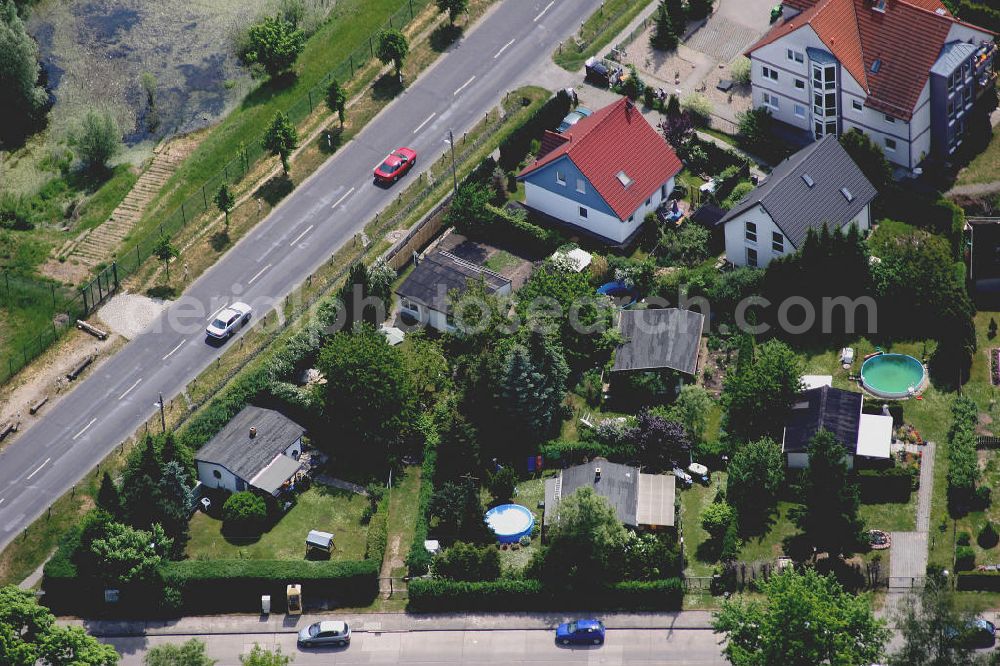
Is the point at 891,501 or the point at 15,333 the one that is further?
the point at 15,333

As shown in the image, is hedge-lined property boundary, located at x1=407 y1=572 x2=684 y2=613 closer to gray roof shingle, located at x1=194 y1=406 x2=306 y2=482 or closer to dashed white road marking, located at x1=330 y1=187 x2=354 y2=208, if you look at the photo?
gray roof shingle, located at x1=194 y1=406 x2=306 y2=482

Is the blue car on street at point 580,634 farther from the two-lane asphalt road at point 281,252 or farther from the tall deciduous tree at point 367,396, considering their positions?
the two-lane asphalt road at point 281,252

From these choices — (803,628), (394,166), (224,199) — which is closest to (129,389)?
(224,199)

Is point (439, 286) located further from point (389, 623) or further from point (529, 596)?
point (389, 623)

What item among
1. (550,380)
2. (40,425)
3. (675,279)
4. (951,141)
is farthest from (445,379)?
(951,141)

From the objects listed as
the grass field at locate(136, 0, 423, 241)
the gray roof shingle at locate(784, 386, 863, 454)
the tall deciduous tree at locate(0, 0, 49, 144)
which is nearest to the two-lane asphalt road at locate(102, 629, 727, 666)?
the gray roof shingle at locate(784, 386, 863, 454)

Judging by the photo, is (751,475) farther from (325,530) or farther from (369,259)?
(369,259)

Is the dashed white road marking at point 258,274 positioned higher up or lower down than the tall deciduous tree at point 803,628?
higher up

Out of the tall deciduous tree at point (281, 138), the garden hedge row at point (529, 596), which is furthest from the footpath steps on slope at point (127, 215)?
the garden hedge row at point (529, 596)
